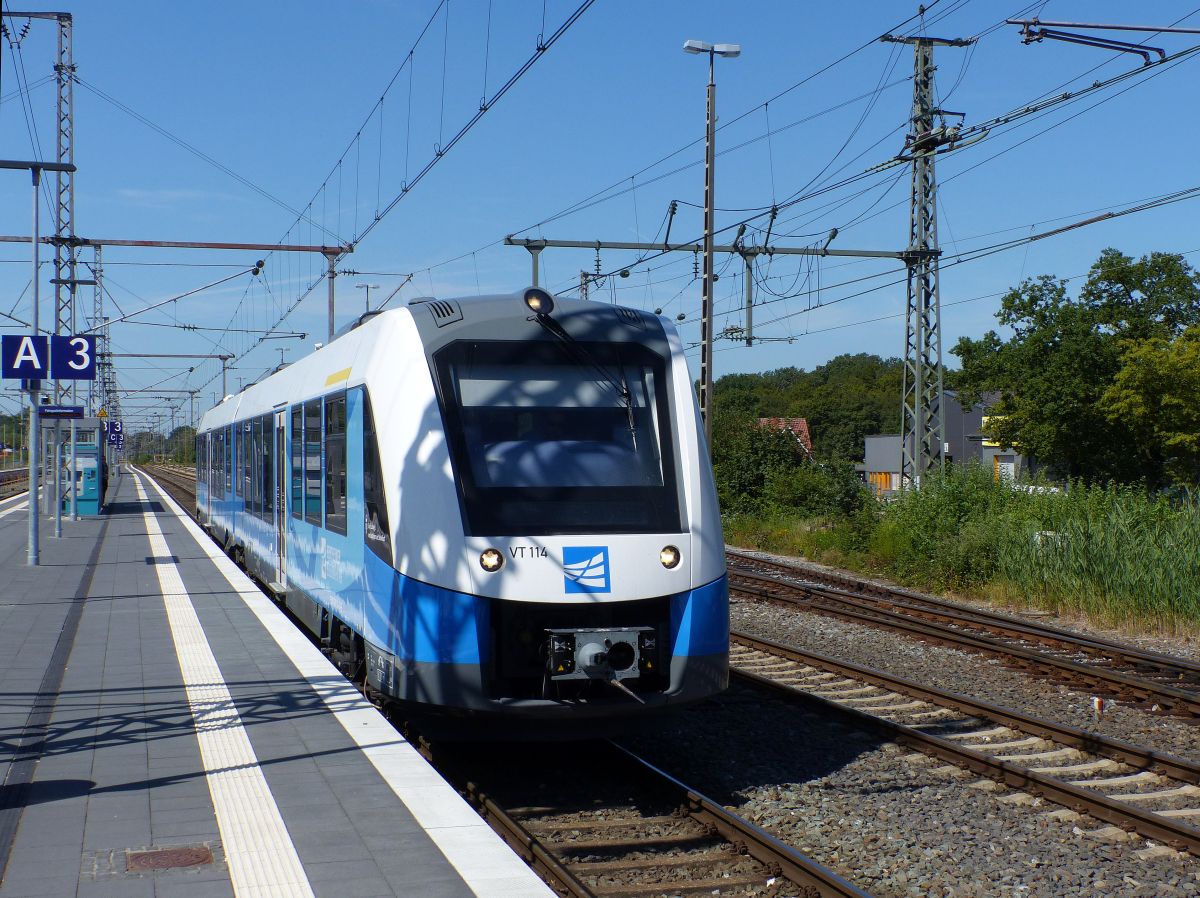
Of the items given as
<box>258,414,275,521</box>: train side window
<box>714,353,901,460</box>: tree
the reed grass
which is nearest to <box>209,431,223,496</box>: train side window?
<box>258,414,275,521</box>: train side window

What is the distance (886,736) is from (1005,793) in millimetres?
1461

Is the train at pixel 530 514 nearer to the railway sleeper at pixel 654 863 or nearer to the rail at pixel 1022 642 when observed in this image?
the railway sleeper at pixel 654 863

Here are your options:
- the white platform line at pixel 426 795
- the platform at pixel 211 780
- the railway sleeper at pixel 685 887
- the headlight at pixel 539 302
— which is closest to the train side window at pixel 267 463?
the platform at pixel 211 780

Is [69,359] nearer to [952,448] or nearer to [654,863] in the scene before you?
[654,863]

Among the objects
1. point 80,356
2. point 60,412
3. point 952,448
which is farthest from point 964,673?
point 952,448

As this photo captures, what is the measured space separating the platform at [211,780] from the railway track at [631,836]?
1.85 feet

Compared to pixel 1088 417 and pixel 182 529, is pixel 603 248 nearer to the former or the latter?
pixel 182 529

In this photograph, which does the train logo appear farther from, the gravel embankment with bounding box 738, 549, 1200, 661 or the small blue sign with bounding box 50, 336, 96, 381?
the small blue sign with bounding box 50, 336, 96, 381

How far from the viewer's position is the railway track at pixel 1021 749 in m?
7.01

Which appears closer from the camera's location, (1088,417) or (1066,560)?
(1066,560)

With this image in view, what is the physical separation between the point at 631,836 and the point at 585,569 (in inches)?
59.9

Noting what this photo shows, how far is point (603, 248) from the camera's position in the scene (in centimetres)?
2245

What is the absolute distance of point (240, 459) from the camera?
17.3 m

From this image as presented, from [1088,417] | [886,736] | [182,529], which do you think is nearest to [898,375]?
[1088,417]
